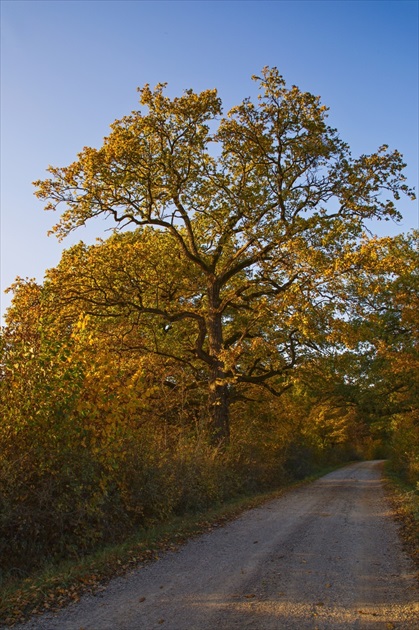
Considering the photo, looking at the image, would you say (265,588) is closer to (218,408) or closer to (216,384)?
(216,384)

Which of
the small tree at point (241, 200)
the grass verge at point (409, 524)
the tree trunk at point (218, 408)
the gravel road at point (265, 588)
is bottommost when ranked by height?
the grass verge at point (409, 524)

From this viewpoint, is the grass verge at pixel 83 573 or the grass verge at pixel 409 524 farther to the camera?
the grass verge at pixel 409 524

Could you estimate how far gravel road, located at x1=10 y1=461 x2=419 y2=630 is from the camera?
6066 mm

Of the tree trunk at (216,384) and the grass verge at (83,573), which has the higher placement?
the tree trunk at (216,384)

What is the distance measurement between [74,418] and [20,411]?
1.01 meters

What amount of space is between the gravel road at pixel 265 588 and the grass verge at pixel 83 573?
255 mm

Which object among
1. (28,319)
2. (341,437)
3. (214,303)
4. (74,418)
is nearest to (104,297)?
(214,303)

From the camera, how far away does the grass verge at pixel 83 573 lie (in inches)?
264

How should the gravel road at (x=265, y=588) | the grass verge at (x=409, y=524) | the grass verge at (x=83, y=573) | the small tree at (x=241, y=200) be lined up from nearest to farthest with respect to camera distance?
the gravel road at (x=265, y=588) < the grass verge at (x=83, y=573) < the grass verge at (x=409, y=524) < the small tree at (x=241, y=200)

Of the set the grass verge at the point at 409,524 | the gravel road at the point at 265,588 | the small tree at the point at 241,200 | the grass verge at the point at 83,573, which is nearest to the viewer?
the gravel road at the point at 265,588

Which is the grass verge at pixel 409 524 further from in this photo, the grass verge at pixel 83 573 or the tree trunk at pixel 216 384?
the tree trunk at pixel 216 384

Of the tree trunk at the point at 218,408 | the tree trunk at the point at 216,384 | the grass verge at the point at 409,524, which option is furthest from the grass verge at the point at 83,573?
the tree trunk at the point at 216,384

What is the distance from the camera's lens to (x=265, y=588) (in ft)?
23.7

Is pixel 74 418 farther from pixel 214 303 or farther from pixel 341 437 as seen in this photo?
pixel 341 437
